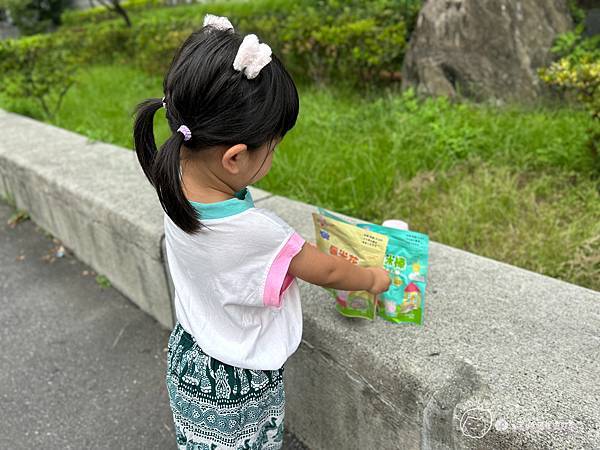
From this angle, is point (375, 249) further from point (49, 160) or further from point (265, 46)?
point (49, 160)

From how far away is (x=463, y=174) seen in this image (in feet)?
10.4

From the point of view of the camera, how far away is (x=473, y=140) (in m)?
3.41

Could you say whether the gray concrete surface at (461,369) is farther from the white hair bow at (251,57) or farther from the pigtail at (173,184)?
the white hair bow at (251,57)

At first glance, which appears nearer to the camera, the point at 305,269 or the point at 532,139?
the point at 305,269

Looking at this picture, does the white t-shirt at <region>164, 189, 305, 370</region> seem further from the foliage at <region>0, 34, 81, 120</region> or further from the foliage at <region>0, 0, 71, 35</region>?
the foliage at <region>0, 0, 71, 35</region>

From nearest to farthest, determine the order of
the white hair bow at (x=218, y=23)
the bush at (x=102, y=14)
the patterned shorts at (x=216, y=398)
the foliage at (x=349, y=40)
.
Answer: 1. the white hair bow at (x=218, y=23)
2. the patterned shorts at (x=216, y=398)
3. the foliage at (x=349, y=40)
4. the bush at (x=102, y=14)

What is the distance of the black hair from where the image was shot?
1048mm

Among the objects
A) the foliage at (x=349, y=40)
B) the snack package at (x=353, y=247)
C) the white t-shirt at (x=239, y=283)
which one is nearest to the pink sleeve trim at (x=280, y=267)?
the white t-shirt at (x=239, y=283)


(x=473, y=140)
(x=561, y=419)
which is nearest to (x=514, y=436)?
(x=561, y=419)

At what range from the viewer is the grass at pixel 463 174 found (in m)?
2.48

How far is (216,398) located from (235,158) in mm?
636

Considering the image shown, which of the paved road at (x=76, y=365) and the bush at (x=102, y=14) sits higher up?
the bush at (x=102, y=14)

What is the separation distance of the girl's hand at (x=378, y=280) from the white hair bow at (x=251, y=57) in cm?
60

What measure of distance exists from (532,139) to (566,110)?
729 millimetres
